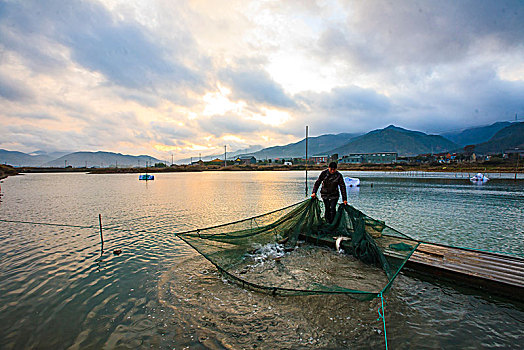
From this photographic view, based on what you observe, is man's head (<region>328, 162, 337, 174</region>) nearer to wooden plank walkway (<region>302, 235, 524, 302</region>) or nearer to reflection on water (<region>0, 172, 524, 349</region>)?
wooden plank walkway (<region>302, 235, 524, 302</region>)

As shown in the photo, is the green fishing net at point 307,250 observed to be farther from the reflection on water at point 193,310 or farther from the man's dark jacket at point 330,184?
the man's dark jacket at point 330,184

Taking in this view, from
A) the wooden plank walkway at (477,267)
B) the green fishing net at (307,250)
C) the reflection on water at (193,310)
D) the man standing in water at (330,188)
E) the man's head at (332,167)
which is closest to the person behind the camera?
the reflection on water at (193,310)

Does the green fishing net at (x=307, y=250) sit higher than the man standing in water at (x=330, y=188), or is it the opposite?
the man standing in water at (x=330, y=188)

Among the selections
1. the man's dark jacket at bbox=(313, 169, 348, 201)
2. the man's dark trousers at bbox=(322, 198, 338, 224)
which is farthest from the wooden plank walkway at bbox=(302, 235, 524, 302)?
the man's dark jacket at bbox=(313, 169, 348, 201)

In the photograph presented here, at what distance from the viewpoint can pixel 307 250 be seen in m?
7.81

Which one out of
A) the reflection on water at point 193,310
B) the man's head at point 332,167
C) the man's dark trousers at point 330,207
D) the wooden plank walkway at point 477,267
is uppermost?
the man's head at point 332,167

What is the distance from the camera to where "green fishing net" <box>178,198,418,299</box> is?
581 cm

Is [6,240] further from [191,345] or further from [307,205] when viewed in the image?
[307,205]

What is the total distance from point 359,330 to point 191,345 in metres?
2.79

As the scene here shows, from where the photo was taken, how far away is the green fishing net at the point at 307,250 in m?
5.81

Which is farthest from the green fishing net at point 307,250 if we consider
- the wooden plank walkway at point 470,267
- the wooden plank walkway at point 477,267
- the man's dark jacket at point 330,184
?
the wooden plank walkway at point 477,267

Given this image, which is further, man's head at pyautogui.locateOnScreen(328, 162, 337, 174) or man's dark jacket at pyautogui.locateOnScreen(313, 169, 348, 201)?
man's dark jacket at pyautogui.locateOnScreen(313, 169, 348, 201)

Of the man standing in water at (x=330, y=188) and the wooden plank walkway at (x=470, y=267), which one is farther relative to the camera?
the man standing in water at (x=330, y=188)


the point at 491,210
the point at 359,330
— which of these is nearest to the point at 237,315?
the point at 359,330
